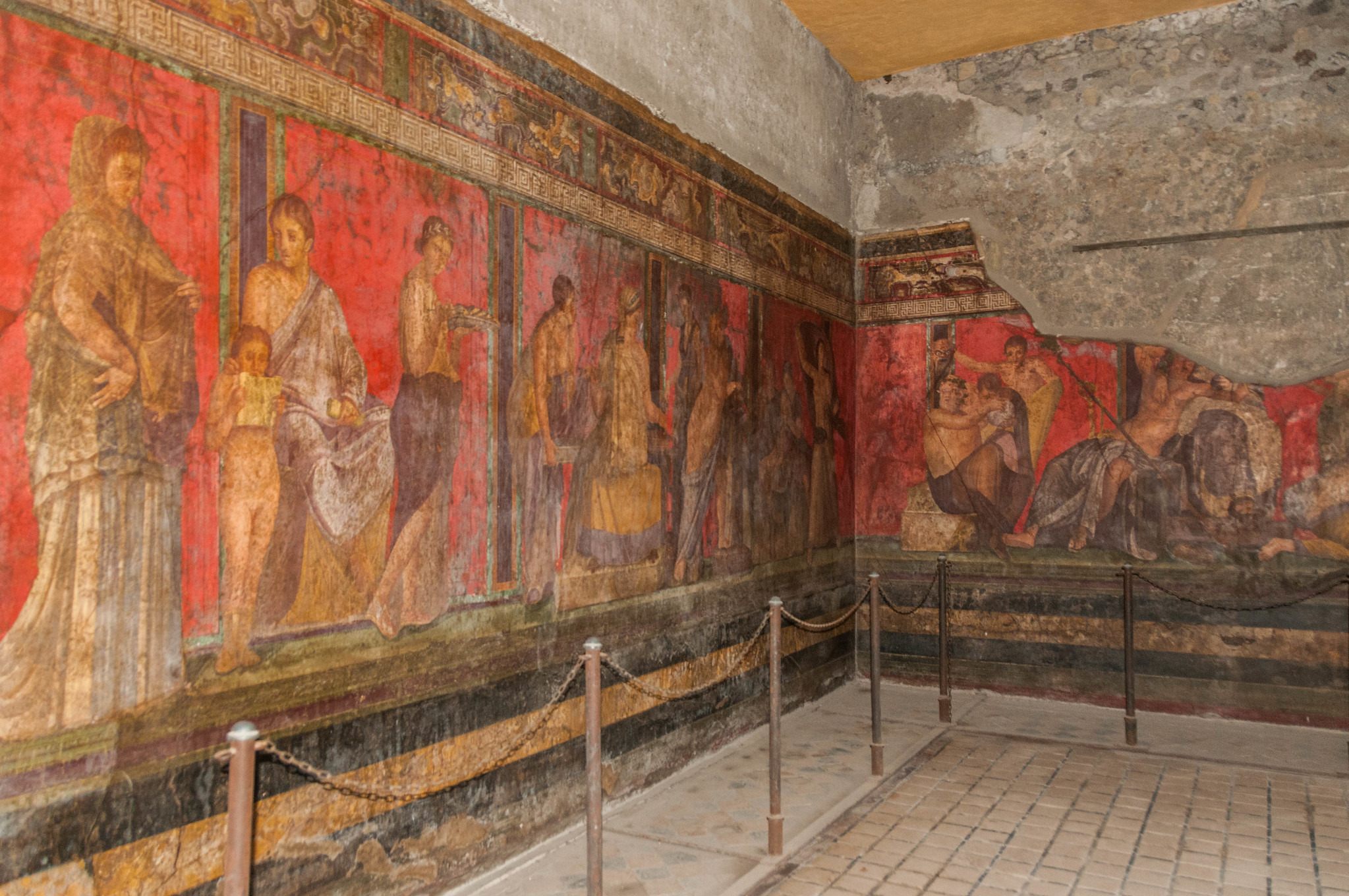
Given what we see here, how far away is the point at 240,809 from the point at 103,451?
1156 mm

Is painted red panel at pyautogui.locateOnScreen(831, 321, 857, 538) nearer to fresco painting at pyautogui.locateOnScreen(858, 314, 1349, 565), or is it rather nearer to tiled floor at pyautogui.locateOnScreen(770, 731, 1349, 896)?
fresco painting at pyautogui.locateOnScreen(858, 314, 1349, 565)

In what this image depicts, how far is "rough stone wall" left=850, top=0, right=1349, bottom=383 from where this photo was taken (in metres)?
6.76

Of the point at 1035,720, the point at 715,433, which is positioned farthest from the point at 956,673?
the point at 715,433

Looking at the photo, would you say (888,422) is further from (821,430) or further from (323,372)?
(323,372)

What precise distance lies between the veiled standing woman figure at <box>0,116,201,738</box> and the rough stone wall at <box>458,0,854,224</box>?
1.98 m

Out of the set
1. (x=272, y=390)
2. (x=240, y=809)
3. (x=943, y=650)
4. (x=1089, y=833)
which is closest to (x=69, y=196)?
(x=272, y=390)

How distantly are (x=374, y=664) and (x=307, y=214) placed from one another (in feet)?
5.35

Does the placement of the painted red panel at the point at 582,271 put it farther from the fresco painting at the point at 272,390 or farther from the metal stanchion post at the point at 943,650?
the metal stanchion post at the point at 943,650

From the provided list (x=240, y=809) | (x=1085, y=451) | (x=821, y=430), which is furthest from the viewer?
(x=821, y=430)

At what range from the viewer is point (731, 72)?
20.4 ft

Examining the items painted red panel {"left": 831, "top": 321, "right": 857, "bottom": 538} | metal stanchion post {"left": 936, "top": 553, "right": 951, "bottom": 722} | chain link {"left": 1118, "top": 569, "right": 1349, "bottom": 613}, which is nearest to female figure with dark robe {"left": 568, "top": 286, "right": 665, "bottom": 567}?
metal stanchion post {"left": 936, "top": 553, "right": 951, "bottom": 722}

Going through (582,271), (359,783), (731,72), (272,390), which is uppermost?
(731,72)

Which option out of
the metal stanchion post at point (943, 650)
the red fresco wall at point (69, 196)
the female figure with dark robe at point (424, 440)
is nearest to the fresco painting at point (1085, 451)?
the metal stanchion post at point (943, 650)

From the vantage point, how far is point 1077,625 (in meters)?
7.43
